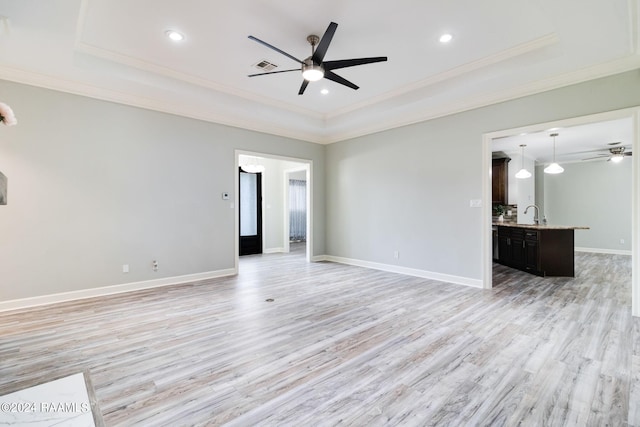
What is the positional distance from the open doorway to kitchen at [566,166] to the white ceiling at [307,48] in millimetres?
873

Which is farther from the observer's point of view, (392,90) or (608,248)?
(608,248)

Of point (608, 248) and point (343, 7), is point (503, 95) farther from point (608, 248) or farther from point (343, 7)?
point (608, 248)

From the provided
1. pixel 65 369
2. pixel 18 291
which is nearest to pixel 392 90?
pixel 65 369

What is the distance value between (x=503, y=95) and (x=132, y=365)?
5592mm

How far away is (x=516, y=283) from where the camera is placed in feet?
16.5

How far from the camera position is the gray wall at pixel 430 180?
397 cm

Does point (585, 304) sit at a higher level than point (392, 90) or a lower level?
lower

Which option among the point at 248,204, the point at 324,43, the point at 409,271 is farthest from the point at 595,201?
the point at 248,204

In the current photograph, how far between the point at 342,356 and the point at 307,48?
11.6ft

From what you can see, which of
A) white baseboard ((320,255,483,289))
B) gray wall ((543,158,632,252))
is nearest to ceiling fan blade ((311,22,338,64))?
white baseboard ((320,255,483,289))

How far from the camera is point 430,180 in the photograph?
5.35m

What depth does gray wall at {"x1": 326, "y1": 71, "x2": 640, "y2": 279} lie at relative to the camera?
13.0ft

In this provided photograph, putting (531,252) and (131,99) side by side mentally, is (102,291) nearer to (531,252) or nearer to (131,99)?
(131,99)

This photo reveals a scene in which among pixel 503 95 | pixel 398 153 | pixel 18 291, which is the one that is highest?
pixel 503 95
